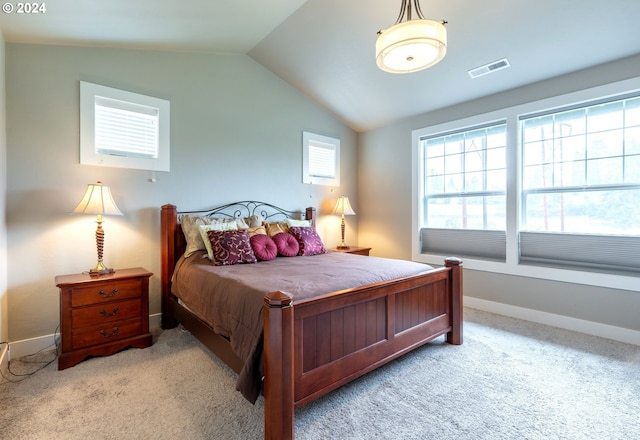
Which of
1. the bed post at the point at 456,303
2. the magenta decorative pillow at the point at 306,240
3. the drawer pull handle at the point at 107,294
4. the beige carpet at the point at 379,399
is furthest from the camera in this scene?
the magenta decorative pillow at the point at 306,240

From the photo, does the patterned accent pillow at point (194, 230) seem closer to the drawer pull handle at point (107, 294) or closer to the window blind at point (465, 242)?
the drawer pull handle at point (107, 294)

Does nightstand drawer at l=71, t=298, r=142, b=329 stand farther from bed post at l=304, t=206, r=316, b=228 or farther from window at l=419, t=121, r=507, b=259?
window at l=419, t=121, r=507, b=259

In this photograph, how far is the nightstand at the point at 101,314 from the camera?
7.53ft

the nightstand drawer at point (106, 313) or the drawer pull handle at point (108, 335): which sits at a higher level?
the nightstand drawer at point (106, 313)

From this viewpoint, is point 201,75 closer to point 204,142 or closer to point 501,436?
point 204,142

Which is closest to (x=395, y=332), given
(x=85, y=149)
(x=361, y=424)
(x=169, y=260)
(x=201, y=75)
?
(x=361, y=424)

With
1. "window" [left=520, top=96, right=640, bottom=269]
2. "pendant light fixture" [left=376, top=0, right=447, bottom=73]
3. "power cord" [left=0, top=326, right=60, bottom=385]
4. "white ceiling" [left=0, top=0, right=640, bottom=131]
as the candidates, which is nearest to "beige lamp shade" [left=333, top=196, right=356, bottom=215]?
"white ceiling" [left=0, top=0, right=640, bottom=131]

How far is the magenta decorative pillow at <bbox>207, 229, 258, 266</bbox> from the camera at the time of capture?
8.98ft

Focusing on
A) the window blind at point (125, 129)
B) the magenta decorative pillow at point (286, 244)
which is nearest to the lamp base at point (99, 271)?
the window blind at point (125, 129)

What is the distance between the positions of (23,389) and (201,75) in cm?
319

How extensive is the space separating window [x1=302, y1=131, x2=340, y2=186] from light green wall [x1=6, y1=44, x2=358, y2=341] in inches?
5.6

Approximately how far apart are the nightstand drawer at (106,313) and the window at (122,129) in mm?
1319

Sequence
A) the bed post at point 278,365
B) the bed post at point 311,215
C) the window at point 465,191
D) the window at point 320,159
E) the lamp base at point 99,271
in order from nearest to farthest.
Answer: the bed post at point 278,365
the lamp base at point 99,271
the window at point 465,191
the bed post at point 311,215
the window at point 320,159

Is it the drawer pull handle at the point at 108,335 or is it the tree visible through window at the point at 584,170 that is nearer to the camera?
→ the drawer pull handle at the point at 108,335
